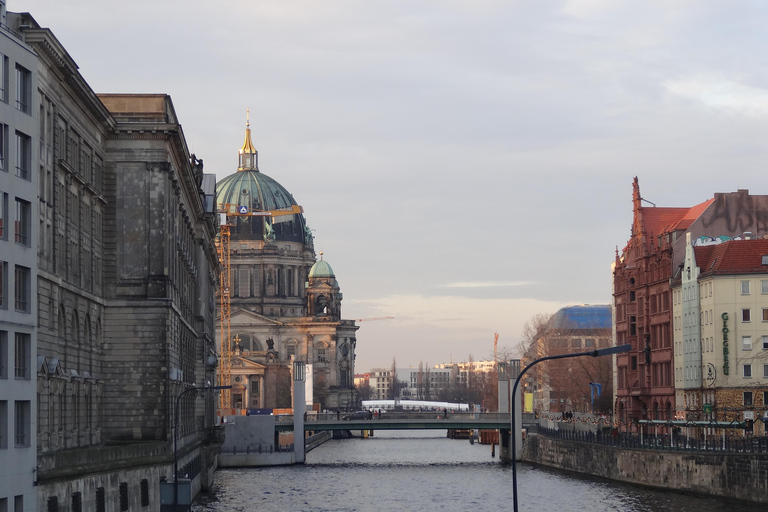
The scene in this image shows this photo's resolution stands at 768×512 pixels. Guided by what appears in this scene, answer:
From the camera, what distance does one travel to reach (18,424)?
45500mm

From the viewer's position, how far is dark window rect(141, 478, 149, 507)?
191 feet

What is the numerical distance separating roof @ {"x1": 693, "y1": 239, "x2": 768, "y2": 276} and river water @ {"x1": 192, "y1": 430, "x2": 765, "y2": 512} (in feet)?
63.1

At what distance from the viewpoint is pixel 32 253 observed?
46969 millimetres

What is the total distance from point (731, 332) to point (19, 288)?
2760 inches

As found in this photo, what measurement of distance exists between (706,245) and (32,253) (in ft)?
253

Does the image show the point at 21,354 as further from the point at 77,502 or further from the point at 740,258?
the point at 740,258

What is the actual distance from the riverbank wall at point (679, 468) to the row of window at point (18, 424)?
39309mm

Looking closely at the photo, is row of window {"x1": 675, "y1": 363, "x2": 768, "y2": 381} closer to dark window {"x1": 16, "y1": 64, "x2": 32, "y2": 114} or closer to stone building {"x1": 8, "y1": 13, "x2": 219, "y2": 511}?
stone building {"x1": 8, "y1": 13, "x2": 219, "y2": 511}

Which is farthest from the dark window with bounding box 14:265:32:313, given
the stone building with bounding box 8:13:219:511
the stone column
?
the stone column

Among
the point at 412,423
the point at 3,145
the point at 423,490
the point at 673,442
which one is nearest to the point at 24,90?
the point at 3,145

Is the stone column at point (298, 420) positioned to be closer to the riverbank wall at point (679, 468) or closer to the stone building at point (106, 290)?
the riverbank wall at point (679, 468)

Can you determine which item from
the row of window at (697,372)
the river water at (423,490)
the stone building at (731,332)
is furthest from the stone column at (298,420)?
the stone building at (731,332)

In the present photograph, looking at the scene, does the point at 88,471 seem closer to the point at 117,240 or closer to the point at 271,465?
the point at 117,240

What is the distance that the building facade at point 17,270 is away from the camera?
44.1 m
